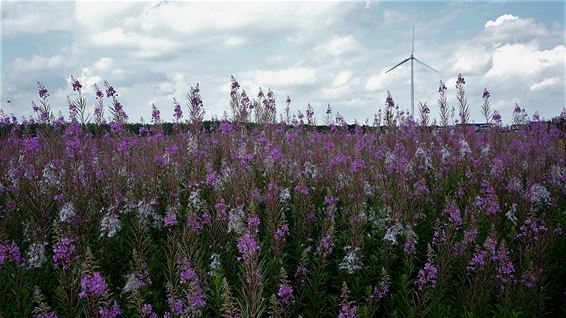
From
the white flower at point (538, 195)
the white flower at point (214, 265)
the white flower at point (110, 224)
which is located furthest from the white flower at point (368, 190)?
the white flower at point (110, 224)

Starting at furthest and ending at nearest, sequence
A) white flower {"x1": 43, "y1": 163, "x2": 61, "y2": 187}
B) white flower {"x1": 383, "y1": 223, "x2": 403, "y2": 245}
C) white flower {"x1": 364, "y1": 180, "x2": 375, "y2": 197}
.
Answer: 1. white flower {"x1": 43, "y1": 163, "x2": 61, "y2": 187}
2. white flower {"x1": 364, "y1": 180, "x2": 375, "y2": 197}
3. white flower {"x1": 383, "y1": 223, "x2": 403, "y2": 245}

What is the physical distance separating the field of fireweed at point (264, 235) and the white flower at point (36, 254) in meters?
0.03

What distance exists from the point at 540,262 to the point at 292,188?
4200 millimetres

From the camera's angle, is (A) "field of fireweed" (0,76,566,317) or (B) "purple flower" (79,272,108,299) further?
(A) "field of fireweed" (0,76,566,317)

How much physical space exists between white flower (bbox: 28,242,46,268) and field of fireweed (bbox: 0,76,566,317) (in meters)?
0.03

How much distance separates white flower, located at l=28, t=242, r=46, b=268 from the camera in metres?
5.19

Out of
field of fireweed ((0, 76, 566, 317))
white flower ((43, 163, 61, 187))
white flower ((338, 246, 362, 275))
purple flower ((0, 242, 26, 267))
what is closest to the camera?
field of fireweed ((0, 76, 566, 317))

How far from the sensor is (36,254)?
5.23 meters

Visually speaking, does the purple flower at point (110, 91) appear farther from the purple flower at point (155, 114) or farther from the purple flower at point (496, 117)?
the purple flower at point (496, 117)

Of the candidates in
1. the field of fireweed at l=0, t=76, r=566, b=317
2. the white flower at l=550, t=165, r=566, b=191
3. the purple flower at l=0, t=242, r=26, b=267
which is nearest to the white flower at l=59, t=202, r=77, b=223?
the field of fireweed at l=0, t=76, r=566, b=317

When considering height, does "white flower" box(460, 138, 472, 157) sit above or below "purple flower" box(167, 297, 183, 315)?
above

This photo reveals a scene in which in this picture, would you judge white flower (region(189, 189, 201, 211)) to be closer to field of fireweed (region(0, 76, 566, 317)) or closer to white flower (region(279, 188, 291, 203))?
field of fireweed (region(0, 76, 566, 317))

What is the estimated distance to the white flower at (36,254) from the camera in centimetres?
519

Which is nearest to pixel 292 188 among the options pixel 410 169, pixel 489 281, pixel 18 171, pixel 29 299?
pixel 410 169
